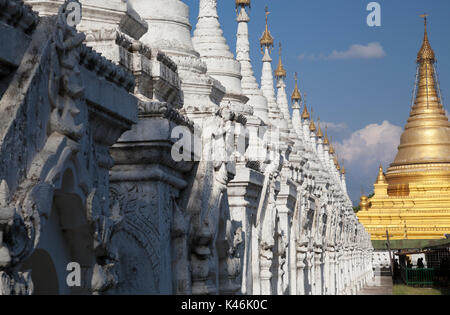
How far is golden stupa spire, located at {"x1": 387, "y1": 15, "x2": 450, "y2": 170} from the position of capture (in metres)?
73.4

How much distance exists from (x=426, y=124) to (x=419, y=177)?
531cm

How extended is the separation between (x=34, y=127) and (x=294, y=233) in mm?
13937

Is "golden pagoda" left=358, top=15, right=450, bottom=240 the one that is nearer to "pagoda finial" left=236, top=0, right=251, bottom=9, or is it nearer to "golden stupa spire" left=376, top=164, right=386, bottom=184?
"golden stupa spire" left=376, top=164, right=386, bottom=184

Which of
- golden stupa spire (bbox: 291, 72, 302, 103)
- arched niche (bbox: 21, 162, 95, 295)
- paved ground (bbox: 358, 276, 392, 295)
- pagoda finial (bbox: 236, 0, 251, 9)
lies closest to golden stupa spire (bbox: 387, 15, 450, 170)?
paved ground (bbox: 358, 276, 392, 295)

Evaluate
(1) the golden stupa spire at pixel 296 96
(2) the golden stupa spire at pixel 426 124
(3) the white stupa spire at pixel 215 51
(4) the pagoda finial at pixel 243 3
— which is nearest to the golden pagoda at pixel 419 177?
(2) the golden stupa spire at pixel 426 124

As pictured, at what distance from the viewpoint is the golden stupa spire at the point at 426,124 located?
7338cm

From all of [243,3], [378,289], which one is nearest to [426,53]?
[378,289]

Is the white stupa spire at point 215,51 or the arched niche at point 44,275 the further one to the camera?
the white stupa spire at point 215,51

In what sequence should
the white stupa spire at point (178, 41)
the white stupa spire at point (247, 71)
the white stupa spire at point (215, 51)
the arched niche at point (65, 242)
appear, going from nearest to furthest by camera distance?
the arched niche at point (65, 242) < the white stupa spire at point (178, 41) < the white stupa spire at point (215, 51) < the white stupa spire at point (247, 71)

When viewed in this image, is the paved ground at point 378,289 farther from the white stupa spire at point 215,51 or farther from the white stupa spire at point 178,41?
the white stupa spire at point 178,41

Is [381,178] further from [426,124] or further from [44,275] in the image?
[44,275]
